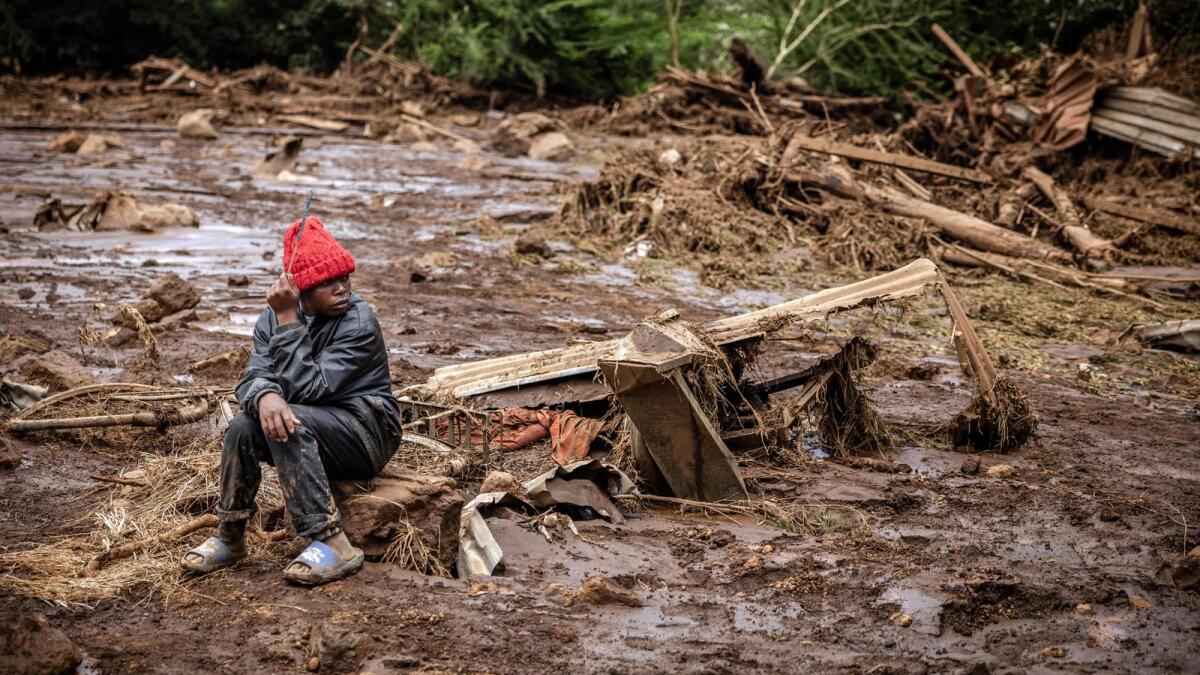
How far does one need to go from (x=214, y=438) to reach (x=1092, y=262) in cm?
921

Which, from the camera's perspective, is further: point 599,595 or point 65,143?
point 65,143

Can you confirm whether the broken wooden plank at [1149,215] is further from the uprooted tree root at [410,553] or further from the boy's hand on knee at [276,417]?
the boy's hand on knee at [276,417]

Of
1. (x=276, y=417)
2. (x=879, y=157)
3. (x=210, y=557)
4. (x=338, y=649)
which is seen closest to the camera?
(x=338, y=649)

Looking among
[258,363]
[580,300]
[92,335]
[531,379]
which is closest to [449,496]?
[258,363]

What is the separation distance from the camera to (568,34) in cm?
2522

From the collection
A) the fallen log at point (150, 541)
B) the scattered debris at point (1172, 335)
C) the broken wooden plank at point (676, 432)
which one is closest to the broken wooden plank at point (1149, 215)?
the scattered debris at point (1172, 335)

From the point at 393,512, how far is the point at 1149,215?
36.8 feet

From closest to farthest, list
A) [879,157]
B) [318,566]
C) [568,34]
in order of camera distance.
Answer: [318,566], [879,157], [568,34]

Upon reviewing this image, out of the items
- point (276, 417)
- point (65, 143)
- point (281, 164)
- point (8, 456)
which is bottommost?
point (65, 143)

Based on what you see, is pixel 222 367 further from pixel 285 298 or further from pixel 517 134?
pixel 517 134

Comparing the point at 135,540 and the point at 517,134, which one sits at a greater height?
the point at 135,540

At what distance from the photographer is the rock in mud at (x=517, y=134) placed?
62.1 ft

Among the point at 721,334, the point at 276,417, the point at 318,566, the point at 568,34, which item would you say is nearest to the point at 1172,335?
the point at 721,334

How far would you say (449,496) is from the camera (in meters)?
4.31
